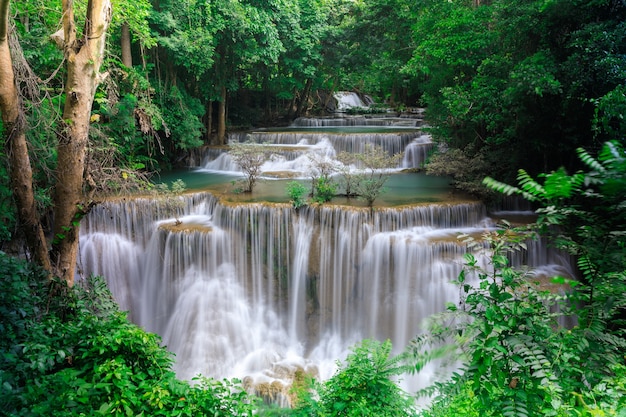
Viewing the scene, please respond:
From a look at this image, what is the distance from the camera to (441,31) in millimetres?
10492

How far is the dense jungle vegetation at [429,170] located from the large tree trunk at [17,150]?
2 centimetres

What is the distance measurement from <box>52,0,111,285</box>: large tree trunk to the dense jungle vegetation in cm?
3

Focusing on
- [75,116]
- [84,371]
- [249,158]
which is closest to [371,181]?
[249,158]

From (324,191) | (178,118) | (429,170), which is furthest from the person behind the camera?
(178,118)

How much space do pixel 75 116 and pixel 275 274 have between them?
514 cm

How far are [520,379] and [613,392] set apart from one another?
0.75 meters

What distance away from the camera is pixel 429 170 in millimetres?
10711

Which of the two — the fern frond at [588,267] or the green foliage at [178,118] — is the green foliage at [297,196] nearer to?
the green foliage at [178,118]

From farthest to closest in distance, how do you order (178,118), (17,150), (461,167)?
(178,118) < (461,167) < (17,150)

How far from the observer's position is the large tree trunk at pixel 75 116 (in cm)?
563

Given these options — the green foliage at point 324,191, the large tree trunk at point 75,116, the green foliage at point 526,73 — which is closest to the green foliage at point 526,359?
the green foliage at point 526,73

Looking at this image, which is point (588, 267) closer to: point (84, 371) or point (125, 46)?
point (84, 371)

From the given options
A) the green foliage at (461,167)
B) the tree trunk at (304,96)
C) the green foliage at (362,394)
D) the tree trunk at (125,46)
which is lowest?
the green foliage at (362,394)

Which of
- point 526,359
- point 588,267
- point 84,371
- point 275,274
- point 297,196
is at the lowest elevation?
point 275,274
